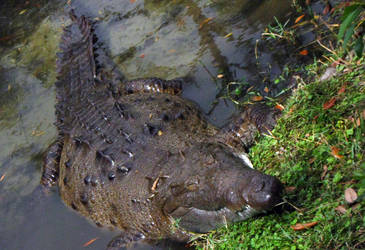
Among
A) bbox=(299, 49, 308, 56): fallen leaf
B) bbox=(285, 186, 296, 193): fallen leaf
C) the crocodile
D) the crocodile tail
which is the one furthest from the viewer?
the crocodile tail

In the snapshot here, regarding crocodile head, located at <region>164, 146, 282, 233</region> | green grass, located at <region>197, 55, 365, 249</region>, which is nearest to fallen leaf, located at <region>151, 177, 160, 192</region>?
crocodile head, located at <region>164, 146, 282, 233</region>

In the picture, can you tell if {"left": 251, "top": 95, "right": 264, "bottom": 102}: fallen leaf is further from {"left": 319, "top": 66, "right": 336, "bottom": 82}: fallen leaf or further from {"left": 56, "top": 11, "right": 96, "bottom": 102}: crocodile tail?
{"left": 56, "top": 11, "right": 96, "bottom": 102}: crocodile tail

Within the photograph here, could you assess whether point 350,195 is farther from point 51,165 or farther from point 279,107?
point 51,165

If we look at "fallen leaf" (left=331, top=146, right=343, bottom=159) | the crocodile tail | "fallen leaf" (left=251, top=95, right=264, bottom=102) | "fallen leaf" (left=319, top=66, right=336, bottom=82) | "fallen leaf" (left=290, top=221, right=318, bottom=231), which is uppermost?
the crocodile tail

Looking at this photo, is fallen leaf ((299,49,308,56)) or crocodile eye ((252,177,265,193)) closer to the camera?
crocodile eye ((252,177,265,193))

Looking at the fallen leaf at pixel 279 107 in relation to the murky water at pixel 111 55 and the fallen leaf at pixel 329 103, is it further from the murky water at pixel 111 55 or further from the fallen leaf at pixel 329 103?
the fallen leaf at pixel 329 103

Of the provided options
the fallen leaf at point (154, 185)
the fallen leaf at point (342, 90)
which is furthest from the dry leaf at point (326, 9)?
the fallen leaf at point (154, 185)

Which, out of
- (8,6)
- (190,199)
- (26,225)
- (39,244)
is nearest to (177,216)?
(190,199)
